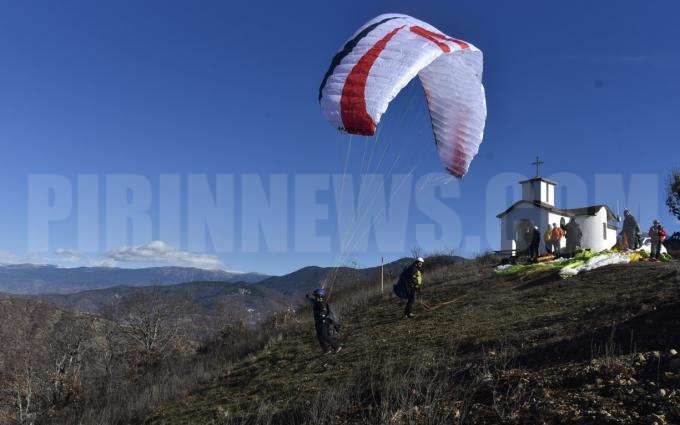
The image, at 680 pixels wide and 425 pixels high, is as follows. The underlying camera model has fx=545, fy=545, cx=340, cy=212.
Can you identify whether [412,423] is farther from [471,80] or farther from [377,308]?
[377,308]

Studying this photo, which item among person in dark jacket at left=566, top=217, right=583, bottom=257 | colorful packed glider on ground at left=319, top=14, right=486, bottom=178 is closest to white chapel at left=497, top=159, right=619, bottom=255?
person in dark jacket at left=566, top=217, right=583, bottom=257

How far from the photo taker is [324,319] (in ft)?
33.7

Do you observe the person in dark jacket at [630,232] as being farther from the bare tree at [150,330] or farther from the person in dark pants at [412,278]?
the bare tree at [150,330]

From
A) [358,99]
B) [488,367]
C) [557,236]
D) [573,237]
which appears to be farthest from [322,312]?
[573,237]

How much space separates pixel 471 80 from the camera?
28.2 feet

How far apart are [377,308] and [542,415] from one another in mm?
11377

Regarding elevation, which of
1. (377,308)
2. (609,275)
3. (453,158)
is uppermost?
(453,158)

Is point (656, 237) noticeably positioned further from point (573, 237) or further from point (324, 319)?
point (324, 319)

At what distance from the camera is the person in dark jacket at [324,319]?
1026 centimetres

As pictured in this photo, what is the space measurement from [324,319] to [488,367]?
443cm

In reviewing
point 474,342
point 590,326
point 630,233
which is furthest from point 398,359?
point 630,233

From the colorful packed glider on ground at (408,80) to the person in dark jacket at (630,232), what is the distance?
1363cm

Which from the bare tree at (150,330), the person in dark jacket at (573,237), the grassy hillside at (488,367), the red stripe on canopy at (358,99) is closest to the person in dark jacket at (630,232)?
the person in dark jacket at (573,237)

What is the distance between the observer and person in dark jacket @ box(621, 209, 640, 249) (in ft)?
64.6
